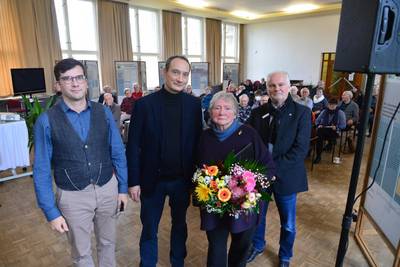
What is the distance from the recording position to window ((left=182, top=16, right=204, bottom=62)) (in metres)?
10.9

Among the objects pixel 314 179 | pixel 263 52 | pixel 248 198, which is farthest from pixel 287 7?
pixel 248 198

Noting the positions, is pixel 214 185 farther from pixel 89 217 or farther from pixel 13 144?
pixel 13 144

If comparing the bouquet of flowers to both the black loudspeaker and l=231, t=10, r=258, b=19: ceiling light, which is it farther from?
l=231, t=10, r=258, b=19: ceiling light

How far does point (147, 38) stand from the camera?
984 centimetres

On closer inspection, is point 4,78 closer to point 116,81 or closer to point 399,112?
point 116,81

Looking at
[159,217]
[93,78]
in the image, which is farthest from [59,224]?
[93,78]

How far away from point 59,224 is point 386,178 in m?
2.42

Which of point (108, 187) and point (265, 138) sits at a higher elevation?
point (265, 138)

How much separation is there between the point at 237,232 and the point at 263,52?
12374 mm

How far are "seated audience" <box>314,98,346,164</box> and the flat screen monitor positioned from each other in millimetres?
6685

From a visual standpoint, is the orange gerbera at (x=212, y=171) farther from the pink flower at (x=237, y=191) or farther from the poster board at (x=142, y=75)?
the poster board at (x=142, y=75)

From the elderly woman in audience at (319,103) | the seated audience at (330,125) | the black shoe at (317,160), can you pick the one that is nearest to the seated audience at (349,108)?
the seated audience at (330,125)

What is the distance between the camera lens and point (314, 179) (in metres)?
4.25

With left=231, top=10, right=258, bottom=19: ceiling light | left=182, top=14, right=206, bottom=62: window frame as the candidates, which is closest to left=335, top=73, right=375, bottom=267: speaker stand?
left=182, top=14, right=206, bottom=62: window frame
